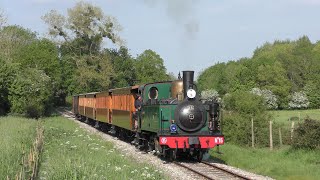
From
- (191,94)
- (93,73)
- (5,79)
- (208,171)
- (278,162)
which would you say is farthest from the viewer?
(93,73)

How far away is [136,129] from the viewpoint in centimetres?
2131

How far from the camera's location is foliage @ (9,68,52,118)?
46.0 metres

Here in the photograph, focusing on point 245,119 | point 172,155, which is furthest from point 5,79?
point 172,155

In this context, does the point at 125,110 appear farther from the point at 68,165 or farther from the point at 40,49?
the point at 40,49

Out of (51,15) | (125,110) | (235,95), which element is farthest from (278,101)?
(125,110)

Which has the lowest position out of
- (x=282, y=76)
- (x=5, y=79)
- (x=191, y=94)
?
(x=191, y=94)

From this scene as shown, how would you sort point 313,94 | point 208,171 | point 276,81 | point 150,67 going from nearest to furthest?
point 208,171 → point 313,94 → point 276,81 → point 150,67

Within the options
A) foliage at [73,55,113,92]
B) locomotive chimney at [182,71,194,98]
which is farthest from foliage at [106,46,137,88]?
locomotive chimney at [182,71,194,98]

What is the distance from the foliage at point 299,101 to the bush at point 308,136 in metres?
68.6

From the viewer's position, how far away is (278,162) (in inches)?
671

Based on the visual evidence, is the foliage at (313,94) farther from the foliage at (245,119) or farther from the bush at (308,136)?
the bush at (308,136)

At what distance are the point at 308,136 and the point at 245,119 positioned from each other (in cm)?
637

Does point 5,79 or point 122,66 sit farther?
point 122,66

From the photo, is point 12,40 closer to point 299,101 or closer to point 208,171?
point 299,101
